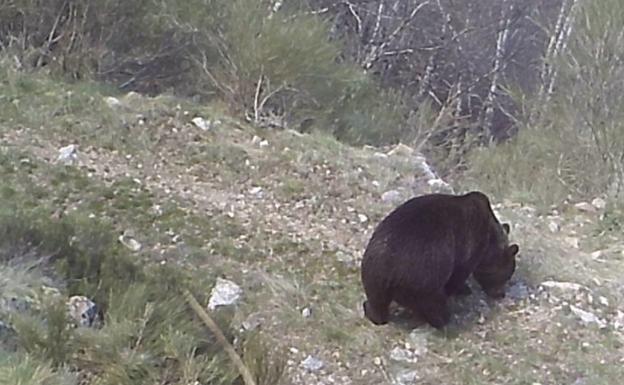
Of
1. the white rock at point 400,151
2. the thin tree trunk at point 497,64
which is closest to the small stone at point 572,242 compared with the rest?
the white rock at point 400,151

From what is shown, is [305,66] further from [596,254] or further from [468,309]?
[468,309]

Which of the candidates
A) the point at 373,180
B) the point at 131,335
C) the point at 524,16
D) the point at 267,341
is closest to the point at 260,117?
the point at 373,180

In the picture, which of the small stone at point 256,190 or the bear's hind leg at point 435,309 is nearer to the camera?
the bear's hind leg at point 435,309

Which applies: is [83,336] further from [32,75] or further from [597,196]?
[597,196]

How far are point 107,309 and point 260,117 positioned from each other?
4283mm

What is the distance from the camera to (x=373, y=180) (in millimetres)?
7430

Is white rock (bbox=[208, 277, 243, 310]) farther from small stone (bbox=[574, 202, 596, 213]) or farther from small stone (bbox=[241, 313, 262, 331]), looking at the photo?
small stone (bbox=[574, 202, 596, 213])

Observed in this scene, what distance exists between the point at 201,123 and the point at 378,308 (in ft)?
10.7

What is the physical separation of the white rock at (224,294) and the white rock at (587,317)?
1837 mm

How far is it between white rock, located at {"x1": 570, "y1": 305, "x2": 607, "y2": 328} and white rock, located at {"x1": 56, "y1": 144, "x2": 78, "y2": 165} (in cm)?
338

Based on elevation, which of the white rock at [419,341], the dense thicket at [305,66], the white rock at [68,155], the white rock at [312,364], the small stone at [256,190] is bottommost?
the dense thicket at [305,66]

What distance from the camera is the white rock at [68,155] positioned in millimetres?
6758

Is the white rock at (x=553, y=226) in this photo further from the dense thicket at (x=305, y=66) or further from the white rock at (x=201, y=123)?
the white rock at (x=201, y=123)

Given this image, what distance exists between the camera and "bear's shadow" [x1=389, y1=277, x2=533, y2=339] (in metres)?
5.26
